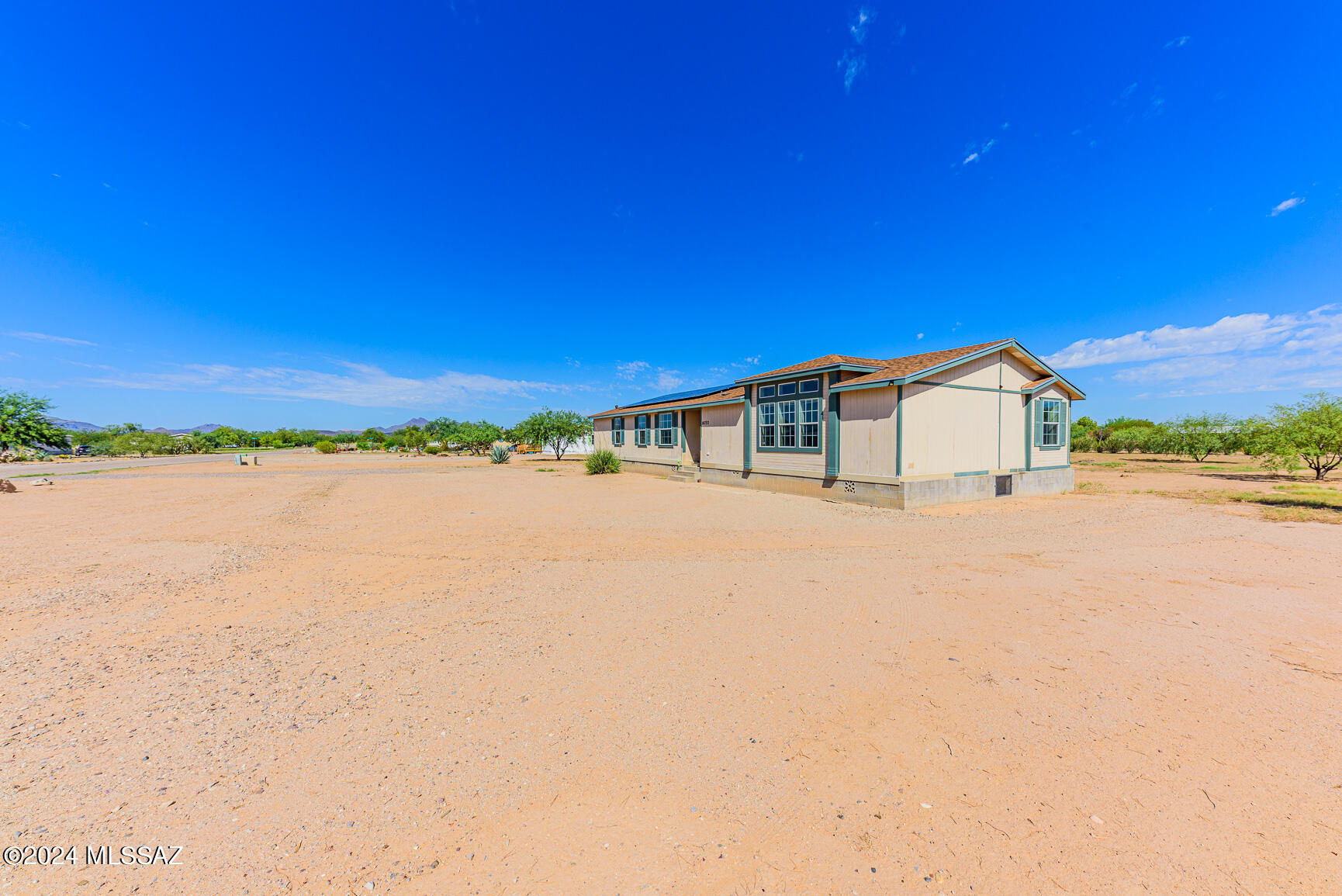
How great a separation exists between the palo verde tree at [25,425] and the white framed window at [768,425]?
26471 mm

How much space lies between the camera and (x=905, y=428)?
40.3 feet

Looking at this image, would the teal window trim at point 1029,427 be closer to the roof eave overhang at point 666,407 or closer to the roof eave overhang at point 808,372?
the roof eave overhang at point 808,372

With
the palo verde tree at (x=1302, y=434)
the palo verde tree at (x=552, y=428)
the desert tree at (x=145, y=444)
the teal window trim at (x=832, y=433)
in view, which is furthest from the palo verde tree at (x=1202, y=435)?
the desert tree at (x=145, y=444)

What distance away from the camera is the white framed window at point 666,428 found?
21.5 m

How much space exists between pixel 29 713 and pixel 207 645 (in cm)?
108

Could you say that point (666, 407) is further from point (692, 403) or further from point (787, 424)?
point (787, 424)

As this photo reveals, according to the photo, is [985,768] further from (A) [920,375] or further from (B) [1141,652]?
(A) [920,375]

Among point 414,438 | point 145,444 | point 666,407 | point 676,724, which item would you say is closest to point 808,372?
point 666,407

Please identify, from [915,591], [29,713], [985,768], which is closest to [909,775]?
[985,768]

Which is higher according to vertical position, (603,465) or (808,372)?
(808,372)

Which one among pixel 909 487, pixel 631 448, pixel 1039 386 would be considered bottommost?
pixel 909 487

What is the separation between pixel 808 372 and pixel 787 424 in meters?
1.89

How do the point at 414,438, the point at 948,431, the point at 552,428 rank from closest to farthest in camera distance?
the point at 948,431
the point at 552,428
the point at 414,438

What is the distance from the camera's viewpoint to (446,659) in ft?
13.0
